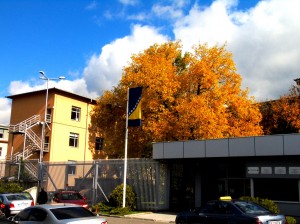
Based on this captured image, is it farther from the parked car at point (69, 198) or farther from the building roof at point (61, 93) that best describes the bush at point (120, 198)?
the building roof at point (61, 93)

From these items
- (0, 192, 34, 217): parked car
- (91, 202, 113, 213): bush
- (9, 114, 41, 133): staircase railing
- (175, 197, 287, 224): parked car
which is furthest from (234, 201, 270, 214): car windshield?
(9, 114, 41, 133): staircase railing

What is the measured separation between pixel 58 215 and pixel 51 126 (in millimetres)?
36597

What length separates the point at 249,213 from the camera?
492 inches

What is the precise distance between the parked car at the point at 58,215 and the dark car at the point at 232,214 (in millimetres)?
4573

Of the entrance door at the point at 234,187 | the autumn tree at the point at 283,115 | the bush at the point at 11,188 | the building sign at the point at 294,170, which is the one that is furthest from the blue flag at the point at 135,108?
the autumn tree at the point at 283,115

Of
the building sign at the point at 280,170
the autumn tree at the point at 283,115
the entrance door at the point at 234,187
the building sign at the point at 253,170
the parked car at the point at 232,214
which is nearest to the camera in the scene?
the parked car at the point at 232,214

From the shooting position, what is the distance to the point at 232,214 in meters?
12.8

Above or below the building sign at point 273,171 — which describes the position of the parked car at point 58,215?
below

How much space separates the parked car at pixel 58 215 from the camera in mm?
10295

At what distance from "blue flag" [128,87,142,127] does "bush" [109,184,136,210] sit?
4.56 meters

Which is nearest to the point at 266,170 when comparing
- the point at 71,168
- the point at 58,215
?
the point at 58,215

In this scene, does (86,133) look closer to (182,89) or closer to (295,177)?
(182,89)

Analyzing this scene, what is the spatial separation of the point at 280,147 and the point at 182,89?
15067mm

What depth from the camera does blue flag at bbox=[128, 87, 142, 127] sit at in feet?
83.8
